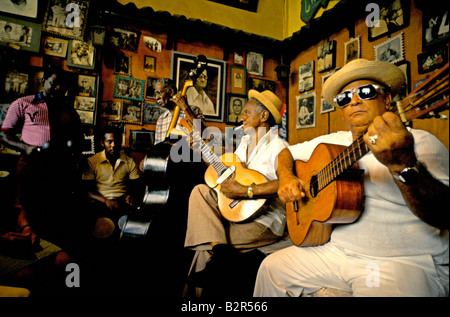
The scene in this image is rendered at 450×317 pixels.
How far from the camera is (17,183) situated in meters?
2.47

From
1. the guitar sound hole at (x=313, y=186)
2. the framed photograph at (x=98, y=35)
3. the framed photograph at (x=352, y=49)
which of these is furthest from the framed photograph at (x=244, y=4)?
the guitar sound hole at (x=313, y=186)

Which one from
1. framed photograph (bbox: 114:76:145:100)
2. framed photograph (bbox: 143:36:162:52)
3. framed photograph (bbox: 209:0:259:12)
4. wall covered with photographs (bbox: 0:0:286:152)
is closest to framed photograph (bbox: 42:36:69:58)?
wall covered with photographs (bbox: 0:0:286:152)

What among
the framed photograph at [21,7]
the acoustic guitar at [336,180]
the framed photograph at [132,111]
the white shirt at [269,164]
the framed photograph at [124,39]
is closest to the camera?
the acoustic guitar at [336,180]

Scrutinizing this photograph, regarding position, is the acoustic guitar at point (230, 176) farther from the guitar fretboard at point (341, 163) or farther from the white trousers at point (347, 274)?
the guitar fretboard at point (341, 163)

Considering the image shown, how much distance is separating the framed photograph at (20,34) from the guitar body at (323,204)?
13.1 feet

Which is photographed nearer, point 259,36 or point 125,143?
point 125,143

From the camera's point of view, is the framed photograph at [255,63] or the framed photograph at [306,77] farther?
the framed photograph at [255,63]

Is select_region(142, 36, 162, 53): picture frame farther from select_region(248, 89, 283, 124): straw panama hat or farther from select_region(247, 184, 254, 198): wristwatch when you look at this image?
select_region(247, 184, 254, 198): wristwatch

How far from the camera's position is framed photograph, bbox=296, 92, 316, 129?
12.1ft

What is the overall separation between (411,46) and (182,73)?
305 cm

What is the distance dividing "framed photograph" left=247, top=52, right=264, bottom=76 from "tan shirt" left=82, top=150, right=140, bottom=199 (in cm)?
280

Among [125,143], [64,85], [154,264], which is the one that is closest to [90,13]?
[64,85]

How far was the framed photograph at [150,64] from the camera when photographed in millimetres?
3662
